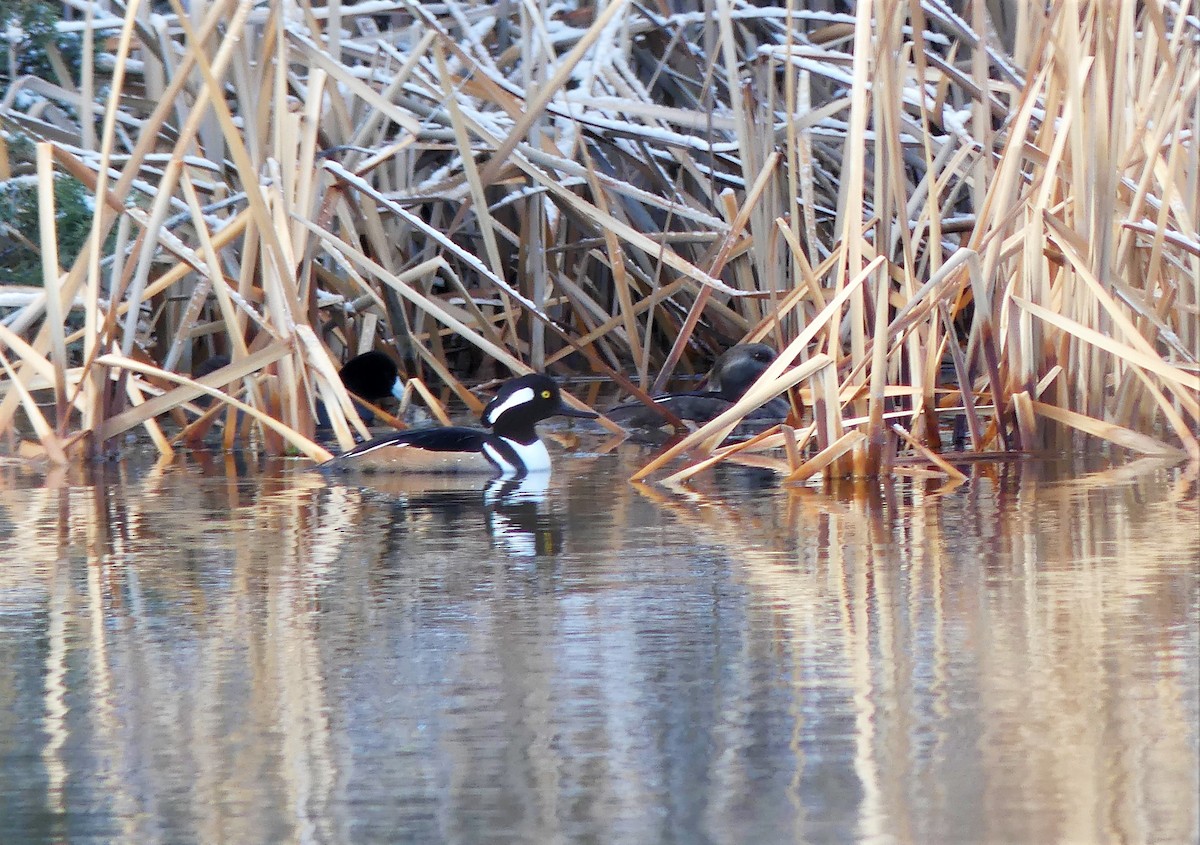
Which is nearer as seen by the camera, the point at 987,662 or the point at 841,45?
the point at 987,662

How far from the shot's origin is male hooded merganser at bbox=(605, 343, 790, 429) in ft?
25.6

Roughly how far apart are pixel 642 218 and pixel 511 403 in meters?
2.24

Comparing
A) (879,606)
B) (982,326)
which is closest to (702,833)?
(879,606)

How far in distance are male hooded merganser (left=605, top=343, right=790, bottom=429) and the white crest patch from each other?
1.75 ft

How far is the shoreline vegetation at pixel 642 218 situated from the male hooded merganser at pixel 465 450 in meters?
0.11

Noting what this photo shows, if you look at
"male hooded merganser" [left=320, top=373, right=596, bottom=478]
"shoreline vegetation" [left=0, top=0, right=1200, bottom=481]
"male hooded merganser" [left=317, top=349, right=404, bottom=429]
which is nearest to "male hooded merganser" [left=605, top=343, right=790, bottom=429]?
"shoreline vegetation" [left=0, top=0, right=1200, bottom=481]

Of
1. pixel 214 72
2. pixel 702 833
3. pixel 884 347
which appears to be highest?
pixel 214 72

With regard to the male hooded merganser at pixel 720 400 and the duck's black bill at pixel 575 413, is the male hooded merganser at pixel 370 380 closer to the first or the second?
the male hooded merganser at pixel 720 400

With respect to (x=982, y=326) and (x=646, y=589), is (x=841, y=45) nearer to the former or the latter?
(x=982, y=326)

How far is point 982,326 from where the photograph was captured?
19.3 feet

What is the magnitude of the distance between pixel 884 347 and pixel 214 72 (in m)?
2.24

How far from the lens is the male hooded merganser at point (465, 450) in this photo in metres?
6.54

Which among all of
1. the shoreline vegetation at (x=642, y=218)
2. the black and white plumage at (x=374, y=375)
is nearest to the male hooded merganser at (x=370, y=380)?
the black and white plumage at (x=374, y=375)

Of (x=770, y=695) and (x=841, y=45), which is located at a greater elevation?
(x=841, y=45)
